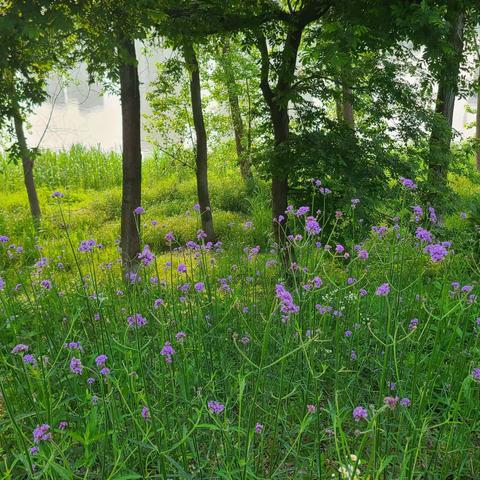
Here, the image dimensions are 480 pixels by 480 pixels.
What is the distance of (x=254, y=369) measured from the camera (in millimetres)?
2539

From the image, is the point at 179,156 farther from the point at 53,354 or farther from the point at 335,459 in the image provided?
the point at 335,459

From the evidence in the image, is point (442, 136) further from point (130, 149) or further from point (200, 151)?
point (200, 151)

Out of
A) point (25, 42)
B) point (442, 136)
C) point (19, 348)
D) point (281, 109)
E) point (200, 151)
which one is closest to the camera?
point (19, 348)

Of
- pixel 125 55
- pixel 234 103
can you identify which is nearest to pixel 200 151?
pixel 234 103

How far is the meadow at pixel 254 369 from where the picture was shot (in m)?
1.69

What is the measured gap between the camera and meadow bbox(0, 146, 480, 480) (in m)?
1.69

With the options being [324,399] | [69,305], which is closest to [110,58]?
[69,305]

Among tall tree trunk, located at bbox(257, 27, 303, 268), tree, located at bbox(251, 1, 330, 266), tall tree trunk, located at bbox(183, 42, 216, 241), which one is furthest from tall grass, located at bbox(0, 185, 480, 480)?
tall tree trunk, located at bbox(183, 42, 216, 241)

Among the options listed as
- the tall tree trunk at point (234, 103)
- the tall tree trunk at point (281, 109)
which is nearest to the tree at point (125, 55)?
the tall tree trunk at point (281, 109)

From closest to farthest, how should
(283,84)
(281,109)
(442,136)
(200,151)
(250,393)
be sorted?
(250,393), (281,109), (283,84), (442,136), (200,151)

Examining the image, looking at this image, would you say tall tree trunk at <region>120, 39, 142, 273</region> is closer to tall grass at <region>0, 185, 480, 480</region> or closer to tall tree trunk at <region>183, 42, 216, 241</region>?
tall grass at <region>0, 185, 480, 480</region>

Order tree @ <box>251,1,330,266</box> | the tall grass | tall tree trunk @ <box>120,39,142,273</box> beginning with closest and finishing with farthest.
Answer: the tall grass
tree @ <box>251,1,330,266</box>
tall tree trunk @ <box>120,39,142,273</box>

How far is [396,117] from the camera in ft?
17.9

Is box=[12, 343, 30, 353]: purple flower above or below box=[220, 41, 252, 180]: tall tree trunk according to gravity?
below
